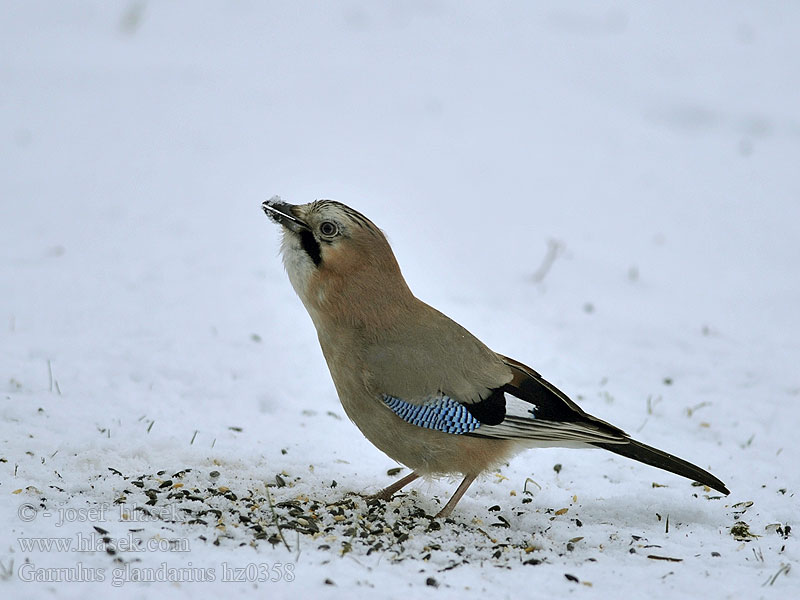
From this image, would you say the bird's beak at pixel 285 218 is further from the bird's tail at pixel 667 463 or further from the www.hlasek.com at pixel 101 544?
the bird's tail at pixel 667 463

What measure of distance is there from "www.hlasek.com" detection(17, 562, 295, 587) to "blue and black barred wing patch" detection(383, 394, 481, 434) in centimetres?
91

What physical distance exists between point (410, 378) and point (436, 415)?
7.2 inches

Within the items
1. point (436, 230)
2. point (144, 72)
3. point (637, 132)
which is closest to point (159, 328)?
point (436, 230)

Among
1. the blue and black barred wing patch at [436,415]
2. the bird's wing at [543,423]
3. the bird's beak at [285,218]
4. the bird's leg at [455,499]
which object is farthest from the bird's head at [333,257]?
the bird's leg at [455,499]

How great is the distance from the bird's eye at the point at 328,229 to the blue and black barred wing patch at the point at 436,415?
721 millimetres

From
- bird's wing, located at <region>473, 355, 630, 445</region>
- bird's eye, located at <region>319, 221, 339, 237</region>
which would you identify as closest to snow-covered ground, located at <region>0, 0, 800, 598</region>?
bird's wing, located at <region>473, 355, 630, 445</region>

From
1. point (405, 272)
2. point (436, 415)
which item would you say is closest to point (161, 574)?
point (436, 415)

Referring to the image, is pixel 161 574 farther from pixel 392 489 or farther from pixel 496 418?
pixel 496 418

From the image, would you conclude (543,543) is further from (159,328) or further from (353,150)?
(353,150)

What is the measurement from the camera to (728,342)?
6.13 m

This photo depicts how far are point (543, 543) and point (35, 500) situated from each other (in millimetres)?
1914

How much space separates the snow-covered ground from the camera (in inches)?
135

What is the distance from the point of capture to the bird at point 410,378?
12.5ft

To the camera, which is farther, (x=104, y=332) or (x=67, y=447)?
(x=104, y=332)
